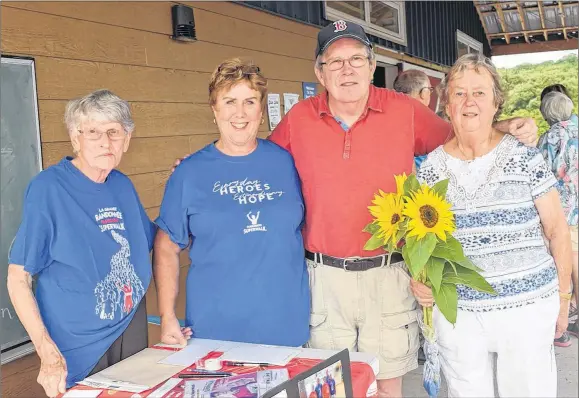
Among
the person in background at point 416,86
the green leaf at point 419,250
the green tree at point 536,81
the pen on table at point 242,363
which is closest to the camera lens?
the pen on table at point 242,363

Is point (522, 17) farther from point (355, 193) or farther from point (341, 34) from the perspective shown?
point (355, 193)

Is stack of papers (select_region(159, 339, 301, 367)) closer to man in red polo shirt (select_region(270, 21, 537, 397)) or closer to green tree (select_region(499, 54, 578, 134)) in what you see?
man in red polo shirt (select_region(270, 21, 537, 397))

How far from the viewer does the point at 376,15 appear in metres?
7.00

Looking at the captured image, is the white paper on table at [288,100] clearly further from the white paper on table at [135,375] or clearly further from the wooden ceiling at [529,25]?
the wooden ceiling at [529,25]

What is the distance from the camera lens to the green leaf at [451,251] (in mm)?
1710

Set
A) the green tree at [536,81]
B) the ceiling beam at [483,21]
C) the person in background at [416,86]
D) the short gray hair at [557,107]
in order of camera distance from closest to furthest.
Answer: the person in background at [416,86] → the short gray hair at [557,107] → the ceiling beam at [483,21] → the green tree at [536,81]

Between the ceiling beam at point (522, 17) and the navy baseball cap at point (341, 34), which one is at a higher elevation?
the ceiling beam at point (522, 17)

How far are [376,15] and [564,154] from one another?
135 inches

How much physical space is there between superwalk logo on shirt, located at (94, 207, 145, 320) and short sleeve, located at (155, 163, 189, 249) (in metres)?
0.16

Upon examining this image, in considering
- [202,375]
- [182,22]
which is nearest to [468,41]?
[182,22]

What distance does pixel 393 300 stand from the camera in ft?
6.86

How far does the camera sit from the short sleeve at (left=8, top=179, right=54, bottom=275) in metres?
1.59

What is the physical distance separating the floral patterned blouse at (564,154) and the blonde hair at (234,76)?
3242mm

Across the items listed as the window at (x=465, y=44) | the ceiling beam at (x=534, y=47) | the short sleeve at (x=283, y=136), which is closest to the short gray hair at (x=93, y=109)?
the short sleeve at (x=283, y=136)
